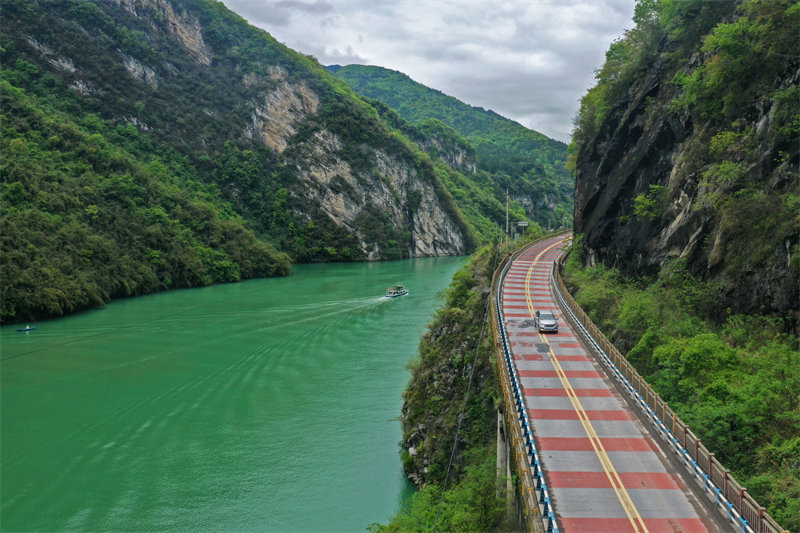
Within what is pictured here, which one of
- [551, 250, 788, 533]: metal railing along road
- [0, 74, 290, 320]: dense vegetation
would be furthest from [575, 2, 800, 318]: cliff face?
[0, 74, 290, 320]: dense vegetation

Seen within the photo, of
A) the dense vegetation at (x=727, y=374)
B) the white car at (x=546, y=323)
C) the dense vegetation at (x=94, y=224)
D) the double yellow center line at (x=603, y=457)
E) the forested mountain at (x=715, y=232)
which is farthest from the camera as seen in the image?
the dense vegetation at (x=94, y=224)

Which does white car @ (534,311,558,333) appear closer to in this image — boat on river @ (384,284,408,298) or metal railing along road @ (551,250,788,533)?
metal railing along road @ (551,250,788,533)

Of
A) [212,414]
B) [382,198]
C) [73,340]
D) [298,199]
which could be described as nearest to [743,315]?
[212,414]

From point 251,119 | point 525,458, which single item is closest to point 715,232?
point 525,458

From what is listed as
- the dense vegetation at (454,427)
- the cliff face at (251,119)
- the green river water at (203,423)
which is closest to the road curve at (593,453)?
the dense vegetation at (454,427)

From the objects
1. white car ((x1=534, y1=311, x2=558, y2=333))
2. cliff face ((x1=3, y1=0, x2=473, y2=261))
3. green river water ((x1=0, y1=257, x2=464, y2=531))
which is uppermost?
cliff face ((x1=3, y1=0, x2=473, y2=261))

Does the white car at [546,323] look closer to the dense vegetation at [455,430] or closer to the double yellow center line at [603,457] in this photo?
the dense vegetation at [455,430]
